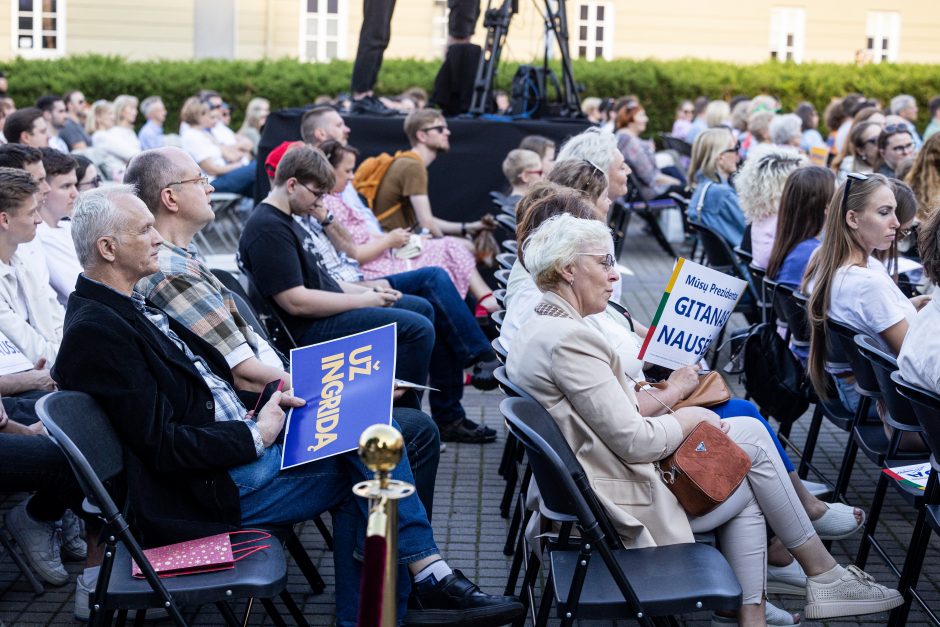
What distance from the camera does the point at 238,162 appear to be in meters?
14.5

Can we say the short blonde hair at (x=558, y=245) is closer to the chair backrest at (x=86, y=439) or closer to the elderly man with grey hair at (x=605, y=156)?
the chair backrest at (x=86, y=439)

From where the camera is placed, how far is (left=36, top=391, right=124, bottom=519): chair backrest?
9.49 ft

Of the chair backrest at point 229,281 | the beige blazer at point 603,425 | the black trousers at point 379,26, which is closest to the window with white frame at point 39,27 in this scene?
the black trousers at point 379,26

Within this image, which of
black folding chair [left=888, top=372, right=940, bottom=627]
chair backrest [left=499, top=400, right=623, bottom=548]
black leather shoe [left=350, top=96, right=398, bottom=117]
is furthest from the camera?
black leather shoe [left=350, top=96, right=398, bottom=117]

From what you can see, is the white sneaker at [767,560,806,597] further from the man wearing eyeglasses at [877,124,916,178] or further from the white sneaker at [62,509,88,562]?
the man wearing eyeglasses at [877,124,916,178]

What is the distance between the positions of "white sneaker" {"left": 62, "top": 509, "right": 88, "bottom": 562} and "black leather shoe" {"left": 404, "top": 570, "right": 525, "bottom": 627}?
1.59m

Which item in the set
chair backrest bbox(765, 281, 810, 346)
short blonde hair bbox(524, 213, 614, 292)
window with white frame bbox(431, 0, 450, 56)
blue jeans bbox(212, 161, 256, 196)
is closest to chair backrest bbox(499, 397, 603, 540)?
short blonde hair bbox(524, 213, 614, 292)

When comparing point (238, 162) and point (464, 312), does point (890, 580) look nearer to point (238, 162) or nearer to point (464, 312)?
point (464, 312)

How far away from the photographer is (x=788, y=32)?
28031mm

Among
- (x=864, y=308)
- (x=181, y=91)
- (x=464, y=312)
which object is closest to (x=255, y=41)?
(x=181, y=91)

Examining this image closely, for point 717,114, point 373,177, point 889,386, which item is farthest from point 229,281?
point 717,114

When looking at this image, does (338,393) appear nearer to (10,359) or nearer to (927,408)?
(10,359)

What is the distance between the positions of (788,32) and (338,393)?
1055 inches

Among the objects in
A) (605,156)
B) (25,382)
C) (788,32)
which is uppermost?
(788,32)
